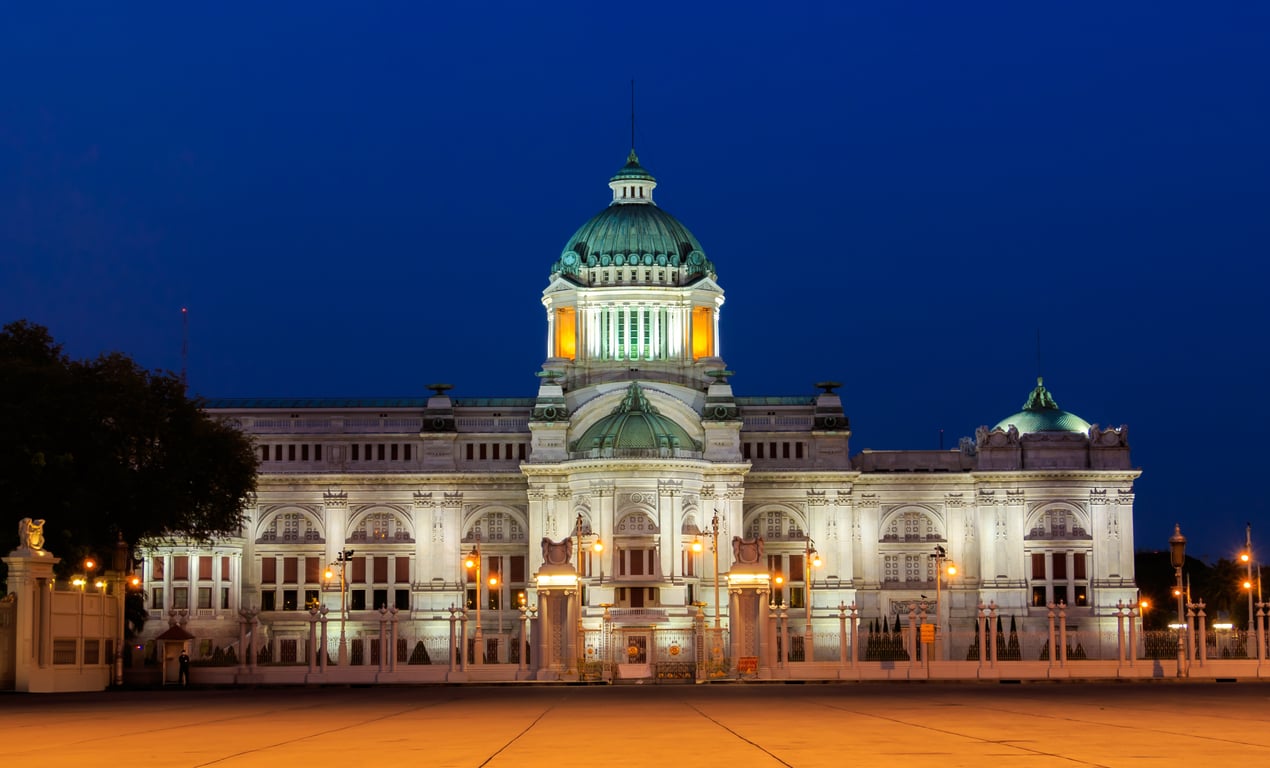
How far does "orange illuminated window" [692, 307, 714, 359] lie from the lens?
427 feet

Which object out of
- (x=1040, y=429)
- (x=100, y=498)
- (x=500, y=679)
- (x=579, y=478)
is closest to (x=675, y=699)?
(x=500, y=679)

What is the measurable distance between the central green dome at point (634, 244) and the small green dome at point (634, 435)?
1165cm

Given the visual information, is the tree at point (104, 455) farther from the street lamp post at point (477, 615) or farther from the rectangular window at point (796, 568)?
the rectangular window at point (796, 568)

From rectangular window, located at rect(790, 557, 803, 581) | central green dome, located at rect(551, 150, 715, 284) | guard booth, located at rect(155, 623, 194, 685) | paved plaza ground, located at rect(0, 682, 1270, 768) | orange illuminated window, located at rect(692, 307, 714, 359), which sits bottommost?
paved plaza ground, located at rect(0, 682, 1270, 768)

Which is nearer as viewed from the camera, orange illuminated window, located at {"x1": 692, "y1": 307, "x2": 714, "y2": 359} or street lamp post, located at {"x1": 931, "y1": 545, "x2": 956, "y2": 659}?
street lamp post, located at {"x1": 931, "y1": 545, "x2": 956, "y2": 659}

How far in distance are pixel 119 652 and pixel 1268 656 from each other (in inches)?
1804

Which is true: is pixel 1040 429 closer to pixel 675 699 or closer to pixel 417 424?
pixel 417 424

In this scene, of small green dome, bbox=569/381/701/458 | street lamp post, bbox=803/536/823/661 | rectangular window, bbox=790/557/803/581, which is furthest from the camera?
rectangular window, bbox=790/557/803/581

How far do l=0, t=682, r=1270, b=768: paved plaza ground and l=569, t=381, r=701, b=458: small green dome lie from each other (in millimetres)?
58561

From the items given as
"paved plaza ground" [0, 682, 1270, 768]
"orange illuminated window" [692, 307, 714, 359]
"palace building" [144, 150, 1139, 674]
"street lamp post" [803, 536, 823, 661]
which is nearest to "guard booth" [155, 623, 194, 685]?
"paved plaza ground" [0, 682, 1270, 768]

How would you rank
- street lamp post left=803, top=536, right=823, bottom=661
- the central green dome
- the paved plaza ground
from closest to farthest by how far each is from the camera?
the paved plaza ground, street lamp post left=803, top=536, right=823, bottom=661, the central green dome

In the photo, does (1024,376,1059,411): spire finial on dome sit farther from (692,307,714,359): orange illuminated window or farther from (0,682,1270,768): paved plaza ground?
(0,682,1270,768): paved plaza ground

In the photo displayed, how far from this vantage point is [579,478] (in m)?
117

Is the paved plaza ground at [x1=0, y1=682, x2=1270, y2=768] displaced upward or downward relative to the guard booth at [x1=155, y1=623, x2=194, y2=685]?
downward
